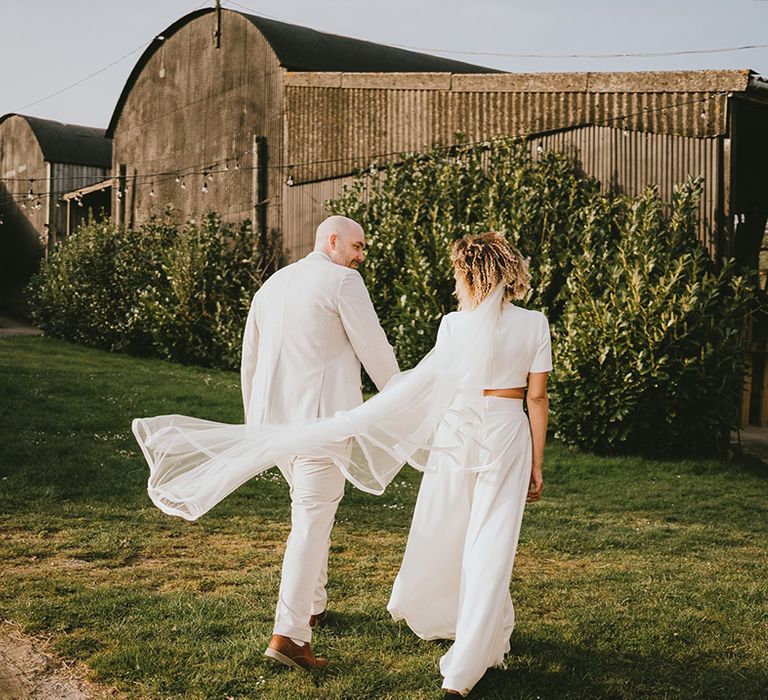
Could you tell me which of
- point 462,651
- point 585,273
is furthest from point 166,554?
point 585,273

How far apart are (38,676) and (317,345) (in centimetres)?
212

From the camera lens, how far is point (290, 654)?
14.4 ft

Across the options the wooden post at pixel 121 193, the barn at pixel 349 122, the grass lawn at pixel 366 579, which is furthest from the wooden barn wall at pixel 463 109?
the wooden post at pixel 121 193

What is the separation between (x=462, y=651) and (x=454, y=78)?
1326 cm

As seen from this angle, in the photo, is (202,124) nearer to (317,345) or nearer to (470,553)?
(317,345)

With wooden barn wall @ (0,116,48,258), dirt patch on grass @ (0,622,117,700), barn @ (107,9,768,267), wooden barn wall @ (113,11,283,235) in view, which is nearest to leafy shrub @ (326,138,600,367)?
barn @ (107,9,768,267)

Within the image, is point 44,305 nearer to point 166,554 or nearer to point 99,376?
point 99,376

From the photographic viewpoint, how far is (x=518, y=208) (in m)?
13.4

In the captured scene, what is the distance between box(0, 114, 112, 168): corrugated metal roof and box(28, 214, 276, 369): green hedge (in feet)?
21.6

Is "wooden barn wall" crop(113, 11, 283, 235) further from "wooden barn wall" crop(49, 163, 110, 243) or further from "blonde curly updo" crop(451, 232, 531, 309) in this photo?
"blonde curly updo" crop(451, 232, 531, 309)

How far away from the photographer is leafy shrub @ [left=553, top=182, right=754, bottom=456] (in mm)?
→ 11078

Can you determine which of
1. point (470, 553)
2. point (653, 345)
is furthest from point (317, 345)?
point (653, 345)

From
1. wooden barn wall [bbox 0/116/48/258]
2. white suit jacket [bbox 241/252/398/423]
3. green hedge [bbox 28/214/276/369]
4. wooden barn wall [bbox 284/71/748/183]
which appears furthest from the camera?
wooden barn wall [bbox 0/116/48/258]

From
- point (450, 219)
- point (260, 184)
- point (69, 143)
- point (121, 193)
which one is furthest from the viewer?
point (69, 143)
